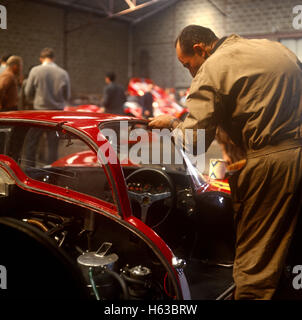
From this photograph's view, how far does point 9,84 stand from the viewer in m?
5.32

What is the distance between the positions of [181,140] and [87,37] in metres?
15.1

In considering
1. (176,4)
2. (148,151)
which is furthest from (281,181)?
(176,4)

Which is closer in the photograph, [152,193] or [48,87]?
[152,193]

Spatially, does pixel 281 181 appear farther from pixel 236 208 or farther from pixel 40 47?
pixel 40 47

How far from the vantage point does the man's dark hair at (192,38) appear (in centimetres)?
208

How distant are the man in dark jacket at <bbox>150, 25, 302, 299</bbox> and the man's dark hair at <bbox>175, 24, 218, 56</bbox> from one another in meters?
0.14

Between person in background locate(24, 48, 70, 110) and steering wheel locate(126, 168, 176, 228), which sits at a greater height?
person in background locate(24, 48, 70, 110)

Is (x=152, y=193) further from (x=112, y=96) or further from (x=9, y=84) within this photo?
(x=112, y=96)

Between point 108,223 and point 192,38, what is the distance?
4.23 ft

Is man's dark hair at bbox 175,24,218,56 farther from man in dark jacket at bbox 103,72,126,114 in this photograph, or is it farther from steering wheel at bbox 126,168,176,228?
man in dark jacket at bbox 103,72,126,114

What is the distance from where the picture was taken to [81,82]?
15.9 meters

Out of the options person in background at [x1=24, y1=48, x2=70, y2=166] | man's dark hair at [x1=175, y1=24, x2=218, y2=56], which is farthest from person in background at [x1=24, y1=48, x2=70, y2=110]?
man's dark hair at [x1=175, y1=24, x2=218, y2=56]

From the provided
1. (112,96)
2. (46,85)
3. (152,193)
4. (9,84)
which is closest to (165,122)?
(152,193)

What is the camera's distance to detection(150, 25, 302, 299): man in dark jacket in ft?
6.28
